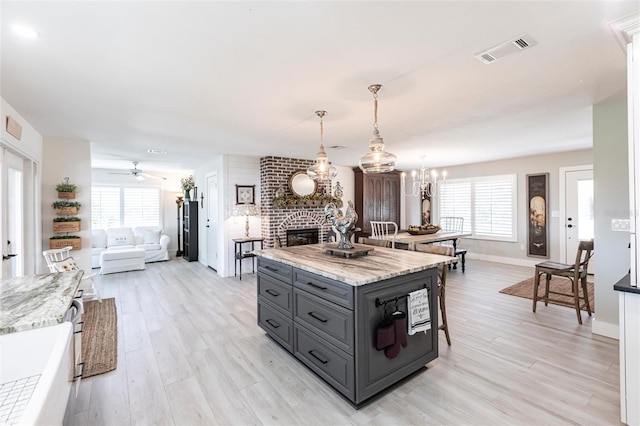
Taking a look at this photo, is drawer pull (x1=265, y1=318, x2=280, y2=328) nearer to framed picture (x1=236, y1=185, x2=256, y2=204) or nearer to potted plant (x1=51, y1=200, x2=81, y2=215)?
framed picture (x1=236, y1=185, x2=256, y2=204)

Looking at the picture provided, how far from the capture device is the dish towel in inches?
86.0

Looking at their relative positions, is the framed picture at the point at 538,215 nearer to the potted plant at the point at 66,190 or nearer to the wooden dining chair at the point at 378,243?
the wooden dining chair at the point at 378,243

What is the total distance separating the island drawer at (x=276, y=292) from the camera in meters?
2.61

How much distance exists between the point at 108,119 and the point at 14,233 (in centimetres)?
177

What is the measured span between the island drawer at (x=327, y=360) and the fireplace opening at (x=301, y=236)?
3.71 metres

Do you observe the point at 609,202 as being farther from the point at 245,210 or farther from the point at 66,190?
the point at 66,190

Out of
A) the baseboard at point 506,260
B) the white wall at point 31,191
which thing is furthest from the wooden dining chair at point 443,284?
the baseboard at point 506,260

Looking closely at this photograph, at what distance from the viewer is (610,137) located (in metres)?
2.98

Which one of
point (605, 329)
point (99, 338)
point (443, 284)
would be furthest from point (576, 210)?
point (99, 338)


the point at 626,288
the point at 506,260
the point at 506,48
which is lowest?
the point at 506,260

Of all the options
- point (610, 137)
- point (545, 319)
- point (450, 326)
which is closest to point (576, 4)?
point (610, 137)

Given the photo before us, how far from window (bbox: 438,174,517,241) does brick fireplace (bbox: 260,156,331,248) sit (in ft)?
13.1

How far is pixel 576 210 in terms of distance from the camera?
5754 mm

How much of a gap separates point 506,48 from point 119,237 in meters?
8.20
